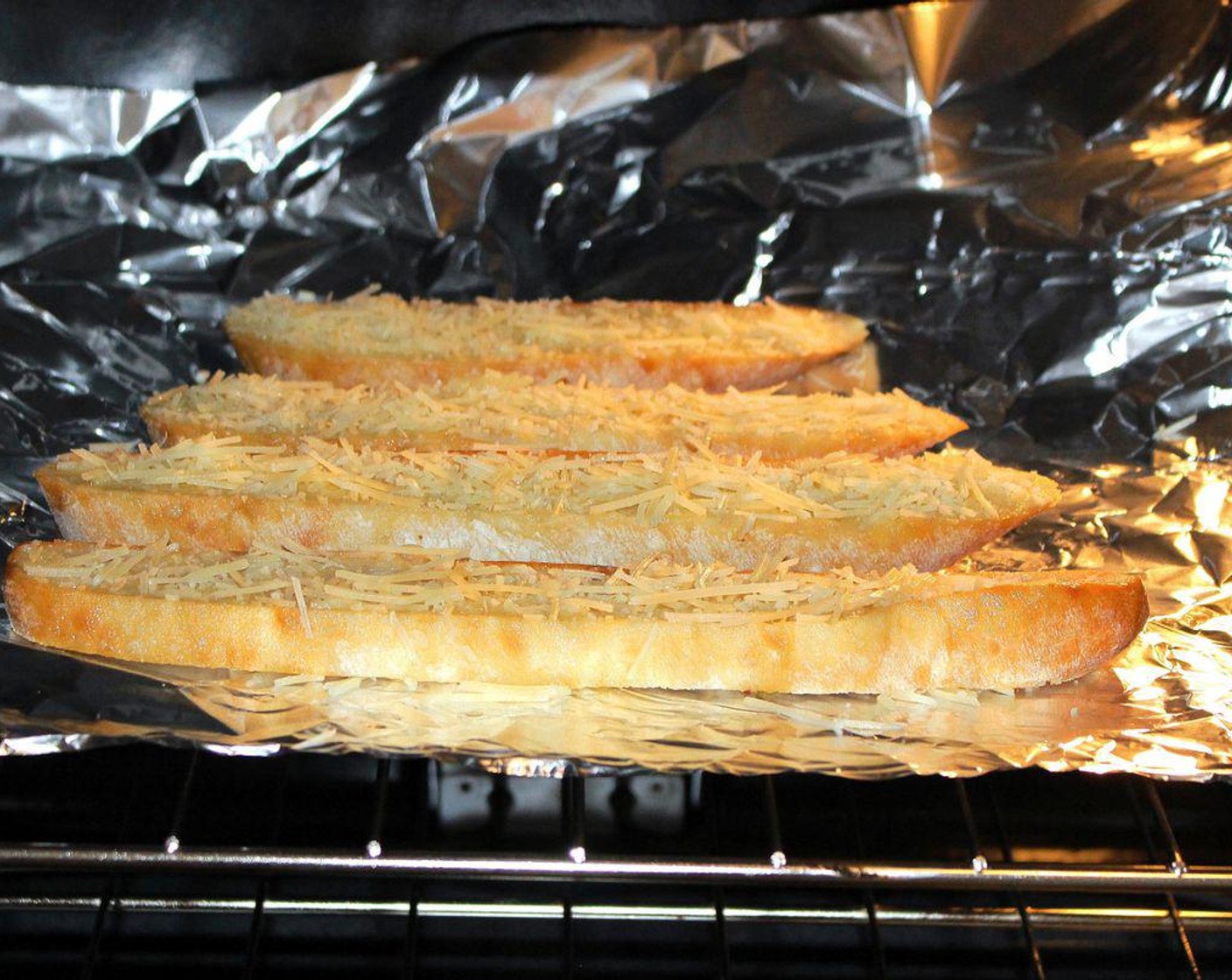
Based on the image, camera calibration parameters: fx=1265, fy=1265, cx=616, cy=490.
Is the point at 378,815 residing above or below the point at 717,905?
above

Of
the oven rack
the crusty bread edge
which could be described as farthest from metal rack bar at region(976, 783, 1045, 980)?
the crusty bread edge

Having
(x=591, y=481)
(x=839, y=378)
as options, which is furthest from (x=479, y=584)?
(x=839, y=378)

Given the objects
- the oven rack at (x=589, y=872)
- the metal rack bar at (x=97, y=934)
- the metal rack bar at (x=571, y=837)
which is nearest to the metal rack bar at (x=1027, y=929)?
the oven rack at (x=589, y=872)

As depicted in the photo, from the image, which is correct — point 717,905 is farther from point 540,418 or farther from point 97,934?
point 540,418

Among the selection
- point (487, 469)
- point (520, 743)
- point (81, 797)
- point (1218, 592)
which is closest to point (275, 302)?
point (487, 469)

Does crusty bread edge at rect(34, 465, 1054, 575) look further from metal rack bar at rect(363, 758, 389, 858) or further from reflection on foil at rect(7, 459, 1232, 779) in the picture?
metal rack bar at rect(363, 758, 389, 858)

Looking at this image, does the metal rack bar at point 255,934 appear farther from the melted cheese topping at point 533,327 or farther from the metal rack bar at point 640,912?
the melted cheese topping at point 533,327

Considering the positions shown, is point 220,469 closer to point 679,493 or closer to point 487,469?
point 487,469
